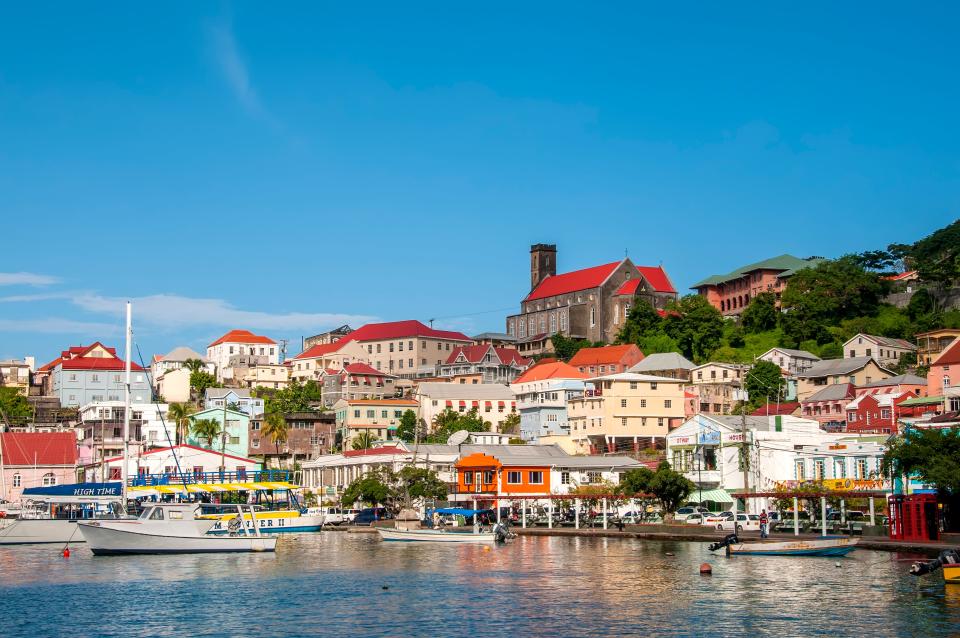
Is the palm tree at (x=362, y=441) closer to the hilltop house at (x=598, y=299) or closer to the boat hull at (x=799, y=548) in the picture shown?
the hilltop house at (x=598, y=299)

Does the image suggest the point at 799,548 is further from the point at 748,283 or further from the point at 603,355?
the point at 748,283

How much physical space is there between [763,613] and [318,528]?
5620 centimetres

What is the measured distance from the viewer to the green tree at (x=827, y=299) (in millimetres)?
150750

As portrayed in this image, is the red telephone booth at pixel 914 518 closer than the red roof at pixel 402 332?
Yes

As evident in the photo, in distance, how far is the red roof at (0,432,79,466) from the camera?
111 m

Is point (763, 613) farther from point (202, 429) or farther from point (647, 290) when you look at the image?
point (647, 290)

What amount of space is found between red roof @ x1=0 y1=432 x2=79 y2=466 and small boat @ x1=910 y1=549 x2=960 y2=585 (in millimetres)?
86492

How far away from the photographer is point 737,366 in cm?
13925

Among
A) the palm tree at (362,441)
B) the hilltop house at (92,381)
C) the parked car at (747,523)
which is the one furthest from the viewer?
the hilltop house at (92,381)

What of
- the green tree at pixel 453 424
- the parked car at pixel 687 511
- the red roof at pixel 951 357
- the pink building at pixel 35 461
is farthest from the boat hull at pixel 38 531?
the red roof at pixel 951 357

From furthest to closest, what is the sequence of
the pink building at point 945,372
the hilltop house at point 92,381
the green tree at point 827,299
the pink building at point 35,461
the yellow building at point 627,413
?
the hilltop house at point 92,381 < the green tree at point 827,299 < the yellow building at point 627,413 < the pink building at point 35,461 < the pink building at point 945,372

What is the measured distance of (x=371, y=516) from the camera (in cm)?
10212

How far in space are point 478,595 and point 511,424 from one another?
9895cm

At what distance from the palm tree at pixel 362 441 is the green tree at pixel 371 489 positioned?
32553 mm
